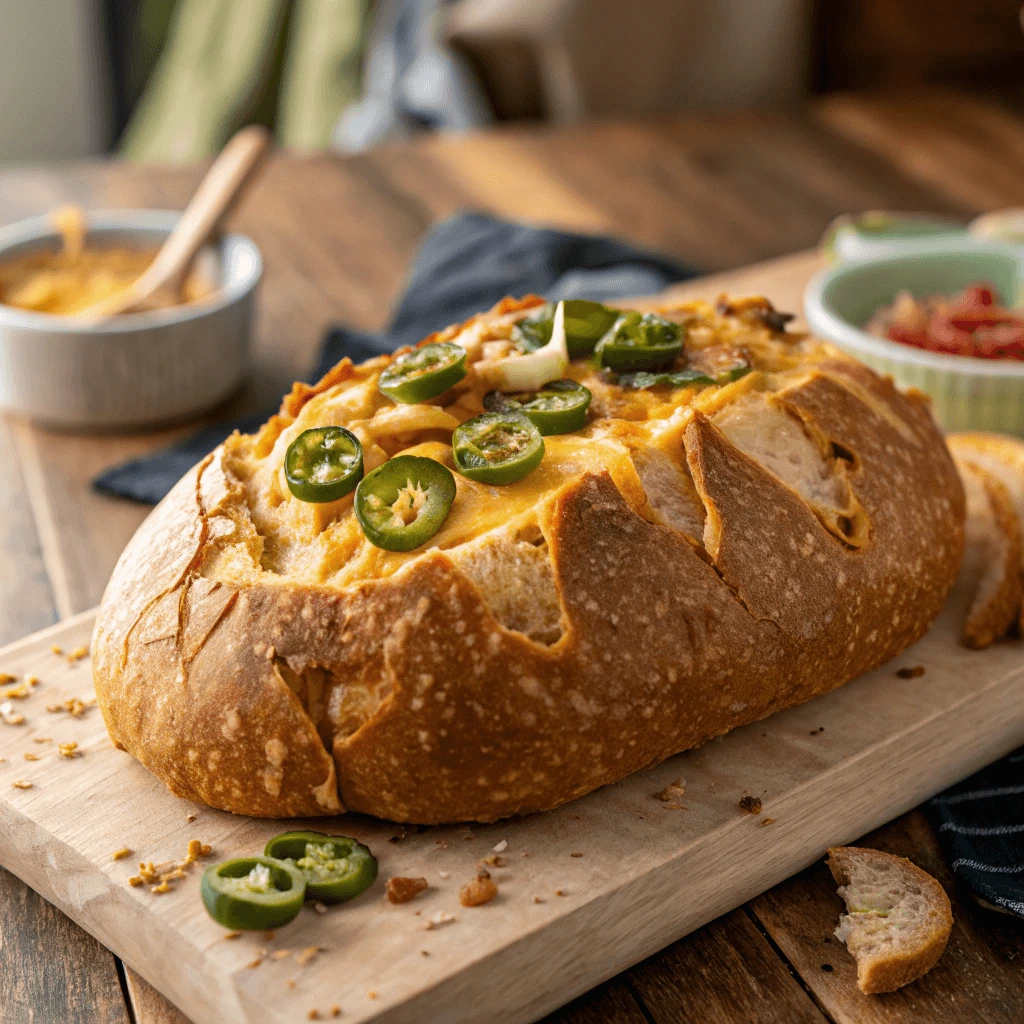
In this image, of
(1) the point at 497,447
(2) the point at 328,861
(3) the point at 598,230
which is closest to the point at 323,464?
(1) the point at 497,447

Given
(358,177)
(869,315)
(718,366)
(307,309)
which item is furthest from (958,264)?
(358,177)

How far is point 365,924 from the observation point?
2.03 metres

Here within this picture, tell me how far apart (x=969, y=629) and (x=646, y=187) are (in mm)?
3449

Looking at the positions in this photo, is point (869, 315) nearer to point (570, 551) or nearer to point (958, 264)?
point (958, 264)

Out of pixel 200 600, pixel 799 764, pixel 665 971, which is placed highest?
pixel 200 600


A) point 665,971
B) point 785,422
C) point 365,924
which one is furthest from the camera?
point 785,422

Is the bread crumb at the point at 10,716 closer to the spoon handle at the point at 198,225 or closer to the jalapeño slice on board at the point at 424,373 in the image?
the jalapeño slice on board at the point at 424,373

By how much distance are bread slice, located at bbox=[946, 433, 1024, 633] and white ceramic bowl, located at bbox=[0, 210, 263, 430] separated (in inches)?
79.9

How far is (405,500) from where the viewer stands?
2.29 m

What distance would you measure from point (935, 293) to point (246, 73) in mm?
5356

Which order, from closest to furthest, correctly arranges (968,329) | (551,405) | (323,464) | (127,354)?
1. (323,464)
2. (551,405)
3. (968,329)
4. (127,354)

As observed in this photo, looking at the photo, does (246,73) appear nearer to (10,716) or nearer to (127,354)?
(127,354)

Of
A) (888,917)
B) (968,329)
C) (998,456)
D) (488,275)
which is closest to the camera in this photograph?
(888,917)

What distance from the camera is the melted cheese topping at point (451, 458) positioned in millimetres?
2309
